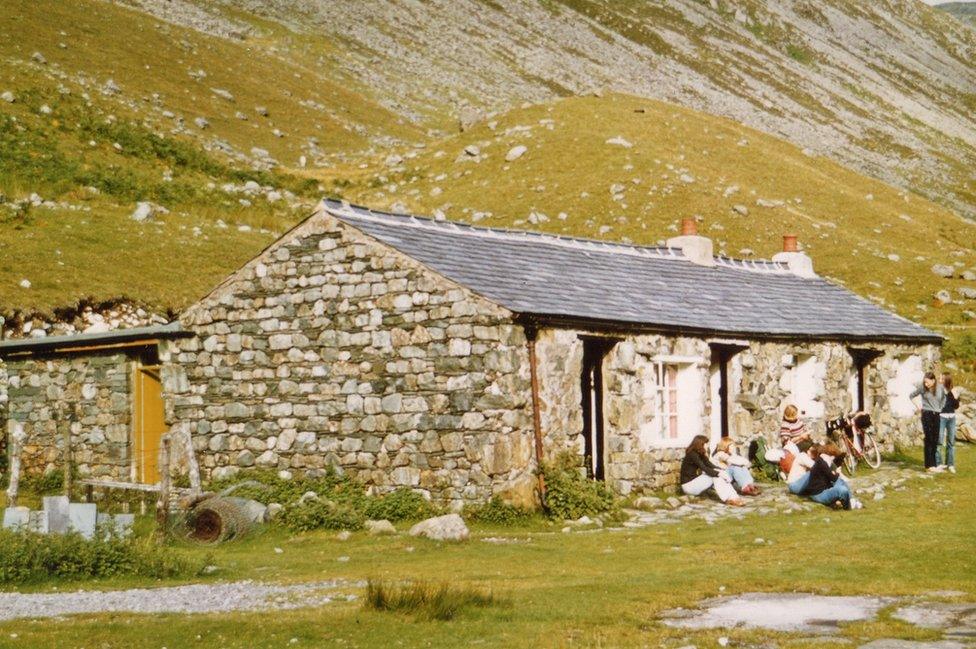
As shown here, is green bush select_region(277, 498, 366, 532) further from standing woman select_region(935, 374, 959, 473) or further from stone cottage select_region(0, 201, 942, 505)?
standing woman select_region(935, 374, 959, 473)

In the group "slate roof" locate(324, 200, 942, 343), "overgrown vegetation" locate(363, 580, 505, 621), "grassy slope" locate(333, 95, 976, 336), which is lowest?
"overgrown vegetation" locate(363, 580, 505, 621)

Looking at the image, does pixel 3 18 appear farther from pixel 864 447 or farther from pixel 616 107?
pixel 864 447

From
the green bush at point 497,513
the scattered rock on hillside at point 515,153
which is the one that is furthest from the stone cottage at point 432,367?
the scattered rock on hillside at point 515,153

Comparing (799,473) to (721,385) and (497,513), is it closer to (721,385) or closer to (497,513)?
(721,385)

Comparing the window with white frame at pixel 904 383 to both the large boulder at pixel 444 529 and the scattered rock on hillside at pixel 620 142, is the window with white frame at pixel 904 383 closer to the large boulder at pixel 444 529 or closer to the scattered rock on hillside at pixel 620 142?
the large boulder at pixel 444 529

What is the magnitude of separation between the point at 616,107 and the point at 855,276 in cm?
2136

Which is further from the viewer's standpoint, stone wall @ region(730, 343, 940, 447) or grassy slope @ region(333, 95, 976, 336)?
grassy slope @ region(333, 95, 976, 336)

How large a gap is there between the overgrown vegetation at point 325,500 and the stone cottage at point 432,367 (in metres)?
0.24

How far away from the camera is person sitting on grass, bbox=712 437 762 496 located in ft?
63.6

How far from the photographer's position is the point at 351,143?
2638 inches

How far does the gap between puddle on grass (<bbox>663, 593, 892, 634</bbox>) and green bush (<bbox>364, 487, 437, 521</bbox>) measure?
700 cm

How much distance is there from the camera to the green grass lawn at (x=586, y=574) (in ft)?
30.7

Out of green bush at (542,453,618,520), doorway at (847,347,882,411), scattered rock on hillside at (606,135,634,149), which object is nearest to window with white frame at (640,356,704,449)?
green bush at (542,453,618,520)

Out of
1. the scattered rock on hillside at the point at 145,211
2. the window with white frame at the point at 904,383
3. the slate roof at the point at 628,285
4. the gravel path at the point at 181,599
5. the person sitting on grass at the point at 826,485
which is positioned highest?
the scattered rock on hillside at the point at 145,211
